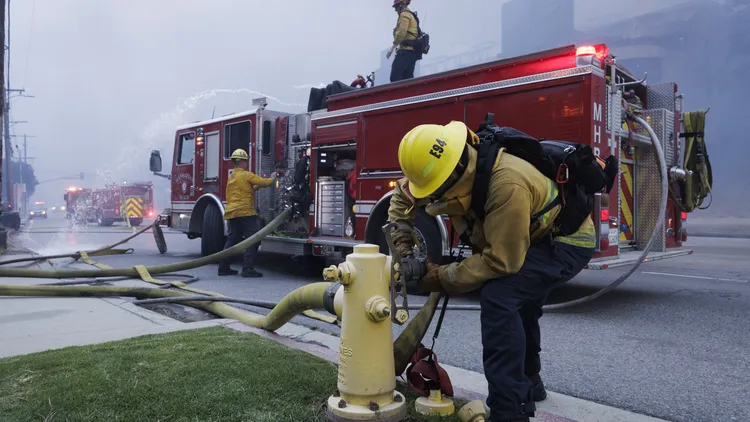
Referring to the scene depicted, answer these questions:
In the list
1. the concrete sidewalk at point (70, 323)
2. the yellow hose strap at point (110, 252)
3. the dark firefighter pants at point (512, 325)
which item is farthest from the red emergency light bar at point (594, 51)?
the yellow hose strap at point (110, 252)

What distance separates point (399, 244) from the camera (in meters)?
2.60

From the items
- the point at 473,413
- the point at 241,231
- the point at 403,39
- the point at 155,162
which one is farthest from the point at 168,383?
the point at 155,162

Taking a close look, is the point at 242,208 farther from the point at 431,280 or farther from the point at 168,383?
the point at 431,280

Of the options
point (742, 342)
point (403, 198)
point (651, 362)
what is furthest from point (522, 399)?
point (742, 342)

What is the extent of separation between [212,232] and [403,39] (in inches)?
163

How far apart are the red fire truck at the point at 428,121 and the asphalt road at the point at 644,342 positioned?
1.75 feet

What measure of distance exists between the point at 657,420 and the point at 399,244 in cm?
141

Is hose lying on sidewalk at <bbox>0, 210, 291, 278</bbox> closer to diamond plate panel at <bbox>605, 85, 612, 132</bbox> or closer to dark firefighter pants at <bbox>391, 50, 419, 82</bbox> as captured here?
dark firefighter pants at <bbox>391, 50, 419, 82</bbox>

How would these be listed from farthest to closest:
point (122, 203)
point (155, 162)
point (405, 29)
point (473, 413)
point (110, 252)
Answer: point (122, 203) < point (110, 252) < point (155, 162) < point (405, 29) < point (473, 413)

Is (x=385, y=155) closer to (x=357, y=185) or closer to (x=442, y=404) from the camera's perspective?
(x=357, y=185)

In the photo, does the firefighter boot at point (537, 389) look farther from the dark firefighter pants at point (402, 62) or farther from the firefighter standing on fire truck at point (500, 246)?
the dark firefighter pants at point (402, 62)

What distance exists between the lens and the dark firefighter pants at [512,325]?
2.06 m

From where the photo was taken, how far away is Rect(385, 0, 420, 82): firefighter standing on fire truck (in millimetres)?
8156

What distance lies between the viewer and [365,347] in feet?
7.23
